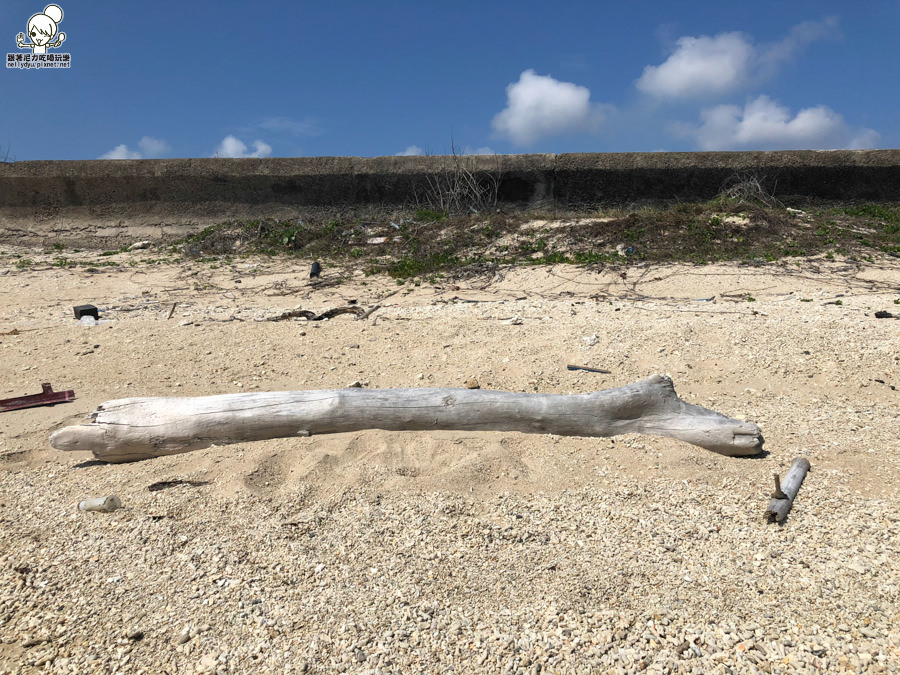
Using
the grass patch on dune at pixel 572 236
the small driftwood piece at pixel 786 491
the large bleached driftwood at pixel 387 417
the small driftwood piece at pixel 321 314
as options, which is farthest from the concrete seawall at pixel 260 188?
the small driftwood piece at pixel 786 491

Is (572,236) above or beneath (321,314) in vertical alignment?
above

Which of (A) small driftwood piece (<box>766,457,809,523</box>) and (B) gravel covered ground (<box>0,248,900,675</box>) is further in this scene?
(A) small driftwood piece (<box>766,457,809,523</box>)

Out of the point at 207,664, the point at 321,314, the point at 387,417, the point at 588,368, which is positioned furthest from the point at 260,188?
the point at 207,664

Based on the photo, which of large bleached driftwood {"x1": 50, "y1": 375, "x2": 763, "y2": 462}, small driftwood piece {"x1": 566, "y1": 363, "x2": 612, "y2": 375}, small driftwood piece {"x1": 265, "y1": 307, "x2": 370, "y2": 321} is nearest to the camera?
large bleached driftwood {"x1": 50, "y1": 375, "x2": 763, "y2": 462}

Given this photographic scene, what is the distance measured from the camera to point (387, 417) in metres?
3.14

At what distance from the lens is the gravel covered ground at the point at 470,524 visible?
6.21 feet

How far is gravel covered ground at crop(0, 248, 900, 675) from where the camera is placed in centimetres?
189

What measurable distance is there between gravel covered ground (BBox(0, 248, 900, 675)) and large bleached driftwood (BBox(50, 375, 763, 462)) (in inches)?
3.6

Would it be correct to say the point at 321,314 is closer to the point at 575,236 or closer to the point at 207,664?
the point at 575,236

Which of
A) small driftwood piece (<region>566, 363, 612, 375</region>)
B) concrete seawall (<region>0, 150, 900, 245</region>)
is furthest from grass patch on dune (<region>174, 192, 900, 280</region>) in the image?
small driftwood piece (<region>566, 363, 612, 375</region>)

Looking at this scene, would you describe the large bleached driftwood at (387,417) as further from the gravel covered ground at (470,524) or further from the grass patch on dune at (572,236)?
the grass patch on dune at (572,236)

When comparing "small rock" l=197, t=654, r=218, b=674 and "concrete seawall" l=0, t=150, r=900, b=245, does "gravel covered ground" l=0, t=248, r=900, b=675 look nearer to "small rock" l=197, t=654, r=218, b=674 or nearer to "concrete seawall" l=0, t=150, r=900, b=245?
"small rock" l=197, t=654, r=218, b=674

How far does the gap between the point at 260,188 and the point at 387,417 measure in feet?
21.7

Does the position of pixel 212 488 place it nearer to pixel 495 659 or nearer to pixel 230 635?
pixel 230 635
